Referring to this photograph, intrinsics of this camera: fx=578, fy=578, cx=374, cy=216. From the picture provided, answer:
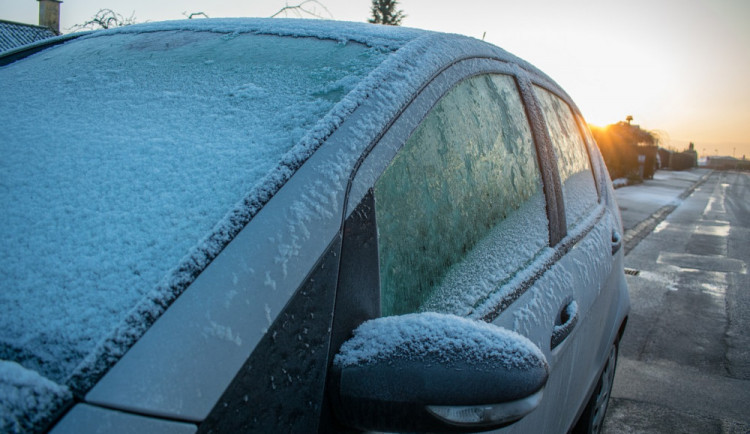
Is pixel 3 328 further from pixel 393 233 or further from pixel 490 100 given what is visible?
pixel 490 100

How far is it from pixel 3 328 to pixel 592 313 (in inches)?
73.3

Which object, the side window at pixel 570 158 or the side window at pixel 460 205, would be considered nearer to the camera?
the side window at pixel 460 205

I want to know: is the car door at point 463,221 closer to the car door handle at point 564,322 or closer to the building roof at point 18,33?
the car door handle at point 564,322

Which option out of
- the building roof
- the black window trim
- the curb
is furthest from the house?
the black window trim

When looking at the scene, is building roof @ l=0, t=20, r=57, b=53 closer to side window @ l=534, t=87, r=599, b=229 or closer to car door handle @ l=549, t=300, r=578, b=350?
side window @ l=534, t=87, r=599, b=229

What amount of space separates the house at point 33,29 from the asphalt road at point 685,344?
839 inches

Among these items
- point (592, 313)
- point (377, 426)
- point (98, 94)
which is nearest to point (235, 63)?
point (98, 94)

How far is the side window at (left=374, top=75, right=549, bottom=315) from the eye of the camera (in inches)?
45.2

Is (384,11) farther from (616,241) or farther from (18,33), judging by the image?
(616,241)

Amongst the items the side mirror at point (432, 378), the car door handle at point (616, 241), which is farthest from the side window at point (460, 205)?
the car door handle at point (616, 241)

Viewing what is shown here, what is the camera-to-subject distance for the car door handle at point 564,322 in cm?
161

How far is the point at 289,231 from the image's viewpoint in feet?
2.95

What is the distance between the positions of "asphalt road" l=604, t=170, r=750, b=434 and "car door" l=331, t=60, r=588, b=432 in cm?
201

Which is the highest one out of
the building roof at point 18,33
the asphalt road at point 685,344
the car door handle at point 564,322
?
the building roof at point 18,33
